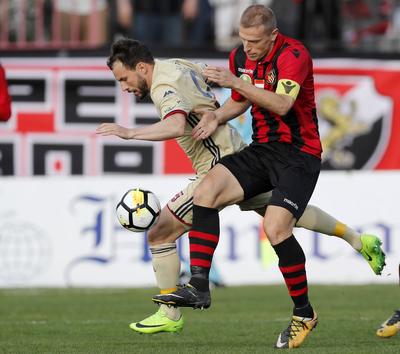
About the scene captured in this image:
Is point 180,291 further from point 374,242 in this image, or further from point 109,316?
point 109,316

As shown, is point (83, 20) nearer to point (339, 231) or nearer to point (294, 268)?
point (339, 231)

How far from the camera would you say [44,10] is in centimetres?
1555

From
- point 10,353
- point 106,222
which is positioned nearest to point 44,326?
point 10,353

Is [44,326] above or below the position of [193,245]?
below

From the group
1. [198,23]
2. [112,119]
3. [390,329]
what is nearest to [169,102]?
[390,329]

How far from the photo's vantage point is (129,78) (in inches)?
299

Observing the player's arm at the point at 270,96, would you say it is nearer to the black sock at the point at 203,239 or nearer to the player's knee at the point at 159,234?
the black sock at the point at 203,239

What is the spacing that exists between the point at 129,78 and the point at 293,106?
3.88 feet

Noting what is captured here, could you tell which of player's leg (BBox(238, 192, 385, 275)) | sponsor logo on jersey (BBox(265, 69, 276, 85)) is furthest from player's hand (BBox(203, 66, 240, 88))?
player's leg (BBox(238, 192, 385, 275))

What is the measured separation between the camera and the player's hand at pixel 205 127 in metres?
7.54

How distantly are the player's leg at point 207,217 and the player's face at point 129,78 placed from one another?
796 millimetres

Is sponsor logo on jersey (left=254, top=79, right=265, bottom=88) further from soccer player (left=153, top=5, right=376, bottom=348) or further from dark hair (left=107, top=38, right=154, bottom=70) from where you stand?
dark hair (left=107, top=38, right=154, bottom=70)

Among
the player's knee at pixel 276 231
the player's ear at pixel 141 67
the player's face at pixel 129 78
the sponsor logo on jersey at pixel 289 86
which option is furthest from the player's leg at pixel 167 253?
the sponsor logo on jersey at pixel 289 86

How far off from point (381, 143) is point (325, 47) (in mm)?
1814
